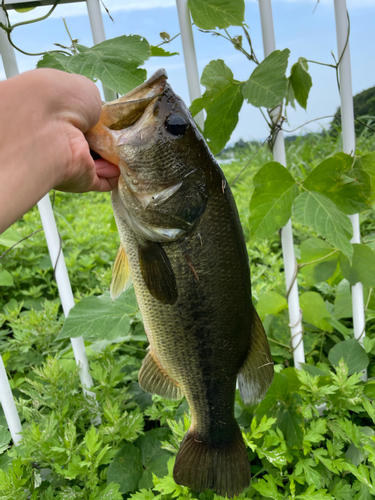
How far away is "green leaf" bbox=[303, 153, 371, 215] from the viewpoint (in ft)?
5.47

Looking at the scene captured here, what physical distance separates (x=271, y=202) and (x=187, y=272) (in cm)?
64

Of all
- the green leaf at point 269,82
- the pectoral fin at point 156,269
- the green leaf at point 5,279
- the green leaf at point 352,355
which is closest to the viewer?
the pectoral fin at point 156,269

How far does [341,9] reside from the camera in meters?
1.72

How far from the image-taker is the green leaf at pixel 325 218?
1490mm

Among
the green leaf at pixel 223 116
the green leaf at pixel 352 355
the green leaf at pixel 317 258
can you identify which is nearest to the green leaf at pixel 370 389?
the green leaf at pixel 352 355

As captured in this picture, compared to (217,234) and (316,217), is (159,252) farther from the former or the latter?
(316,217)

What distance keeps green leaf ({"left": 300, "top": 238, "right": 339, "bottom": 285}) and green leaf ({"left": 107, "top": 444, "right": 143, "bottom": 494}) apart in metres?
1.23

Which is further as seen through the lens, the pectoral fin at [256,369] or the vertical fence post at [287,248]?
the vertical fence post at [287,248]

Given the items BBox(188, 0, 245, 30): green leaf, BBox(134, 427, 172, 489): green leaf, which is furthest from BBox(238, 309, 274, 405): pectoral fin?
BBox(188, 0, 245, 30): green leaf

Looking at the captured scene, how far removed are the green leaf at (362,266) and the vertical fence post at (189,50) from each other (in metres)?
0.99

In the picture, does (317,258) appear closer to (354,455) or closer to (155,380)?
(354,455)

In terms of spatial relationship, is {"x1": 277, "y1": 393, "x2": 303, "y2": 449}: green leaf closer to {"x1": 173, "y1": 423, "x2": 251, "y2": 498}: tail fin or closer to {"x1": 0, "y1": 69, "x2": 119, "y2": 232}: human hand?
{"x1": 173, "y1": 423, "x2": 251, "y2": 498}: tail fin

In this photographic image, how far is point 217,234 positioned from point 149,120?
0.38 m

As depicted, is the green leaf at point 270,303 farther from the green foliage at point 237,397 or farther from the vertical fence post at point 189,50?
the vertical fence post at point 189,50
